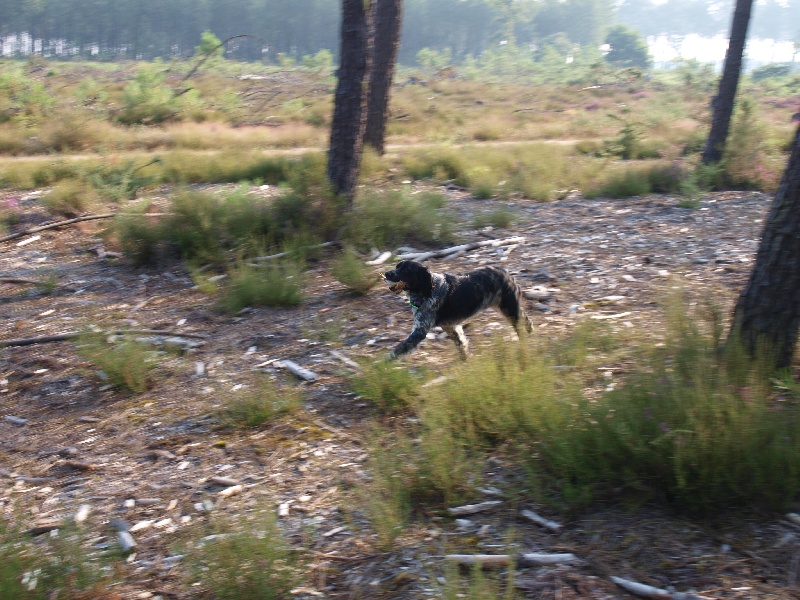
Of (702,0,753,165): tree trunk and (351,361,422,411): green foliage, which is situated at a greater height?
(702,0,753,165): tree trunk

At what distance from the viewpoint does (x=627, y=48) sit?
96.2 meters

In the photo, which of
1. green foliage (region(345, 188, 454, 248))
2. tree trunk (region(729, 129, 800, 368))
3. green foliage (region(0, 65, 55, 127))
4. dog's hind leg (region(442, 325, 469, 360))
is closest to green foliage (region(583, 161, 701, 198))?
green foliage (region(345, 188, 454, 248))

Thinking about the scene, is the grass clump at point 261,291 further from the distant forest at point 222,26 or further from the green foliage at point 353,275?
the distant forest at point 222,26

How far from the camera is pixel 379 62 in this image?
47.0 feet

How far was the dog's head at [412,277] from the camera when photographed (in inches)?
211

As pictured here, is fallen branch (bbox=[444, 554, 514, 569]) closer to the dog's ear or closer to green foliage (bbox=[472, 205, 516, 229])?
the dog's ear

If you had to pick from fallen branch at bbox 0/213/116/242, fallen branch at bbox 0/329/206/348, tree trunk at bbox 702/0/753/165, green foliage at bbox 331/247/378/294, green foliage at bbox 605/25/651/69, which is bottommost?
fallen branch at bbox 0/329/206/348

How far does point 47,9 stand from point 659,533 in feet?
349

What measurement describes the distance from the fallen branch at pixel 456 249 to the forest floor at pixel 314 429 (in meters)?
0.12

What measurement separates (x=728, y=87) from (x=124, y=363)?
1204 centimetres

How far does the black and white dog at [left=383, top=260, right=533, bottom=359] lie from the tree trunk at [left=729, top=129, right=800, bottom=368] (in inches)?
69.6

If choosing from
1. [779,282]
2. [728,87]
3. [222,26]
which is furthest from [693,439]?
[222,26]

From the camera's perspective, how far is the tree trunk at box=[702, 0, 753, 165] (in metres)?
13.6

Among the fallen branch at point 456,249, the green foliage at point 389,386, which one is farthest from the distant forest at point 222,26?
the green foliage at point 389,386
